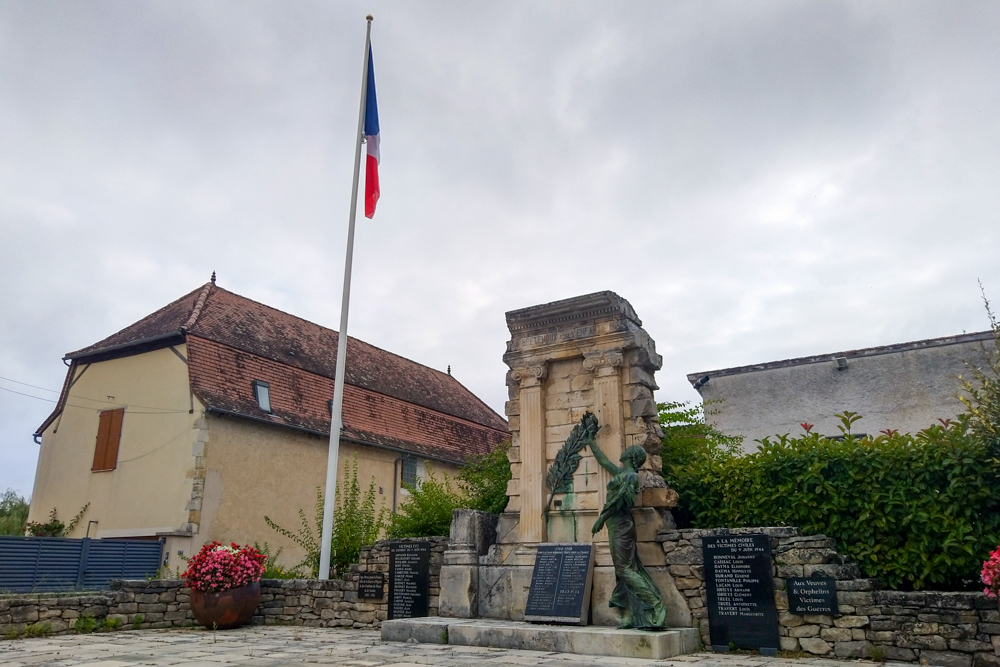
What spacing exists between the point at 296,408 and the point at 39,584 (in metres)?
7.36

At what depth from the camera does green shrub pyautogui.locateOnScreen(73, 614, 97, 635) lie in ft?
31.6

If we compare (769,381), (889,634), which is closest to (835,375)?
(769,381)

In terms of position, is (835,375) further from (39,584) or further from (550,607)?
(39,584)

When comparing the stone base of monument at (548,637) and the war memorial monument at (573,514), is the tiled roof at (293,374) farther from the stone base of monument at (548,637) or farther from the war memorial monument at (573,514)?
the stone base of monument at (548,637)

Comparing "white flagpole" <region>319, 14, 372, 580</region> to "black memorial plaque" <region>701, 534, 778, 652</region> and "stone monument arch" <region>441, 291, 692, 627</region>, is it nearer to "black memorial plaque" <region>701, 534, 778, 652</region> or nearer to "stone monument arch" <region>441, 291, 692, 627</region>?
"stone monument arch" <region>441, 291, 692, 627</region>

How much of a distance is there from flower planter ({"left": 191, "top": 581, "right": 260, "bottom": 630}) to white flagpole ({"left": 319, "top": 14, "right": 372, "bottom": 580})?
1.18m

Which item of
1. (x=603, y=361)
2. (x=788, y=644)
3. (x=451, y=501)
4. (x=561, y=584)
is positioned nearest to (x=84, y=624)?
(x=451, y=501)

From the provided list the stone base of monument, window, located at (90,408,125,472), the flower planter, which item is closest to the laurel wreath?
the stone base of monument

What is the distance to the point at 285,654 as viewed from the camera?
7.04m

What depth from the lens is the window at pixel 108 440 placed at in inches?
677

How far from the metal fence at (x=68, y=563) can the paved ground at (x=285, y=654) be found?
329 cm

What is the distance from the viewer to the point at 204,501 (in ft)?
51.1

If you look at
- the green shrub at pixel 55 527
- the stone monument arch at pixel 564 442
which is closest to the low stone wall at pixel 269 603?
the stone monument arch at pixel 564 442

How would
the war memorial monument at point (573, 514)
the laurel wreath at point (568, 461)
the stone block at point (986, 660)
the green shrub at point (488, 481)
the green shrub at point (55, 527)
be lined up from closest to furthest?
the stone block at point (986, 660) → the war memorial monument at point (573, 514) → the laurel wreath at point (568, 461) → the green shrub at point (488, 481) → the green shrub at point (55, 527)
